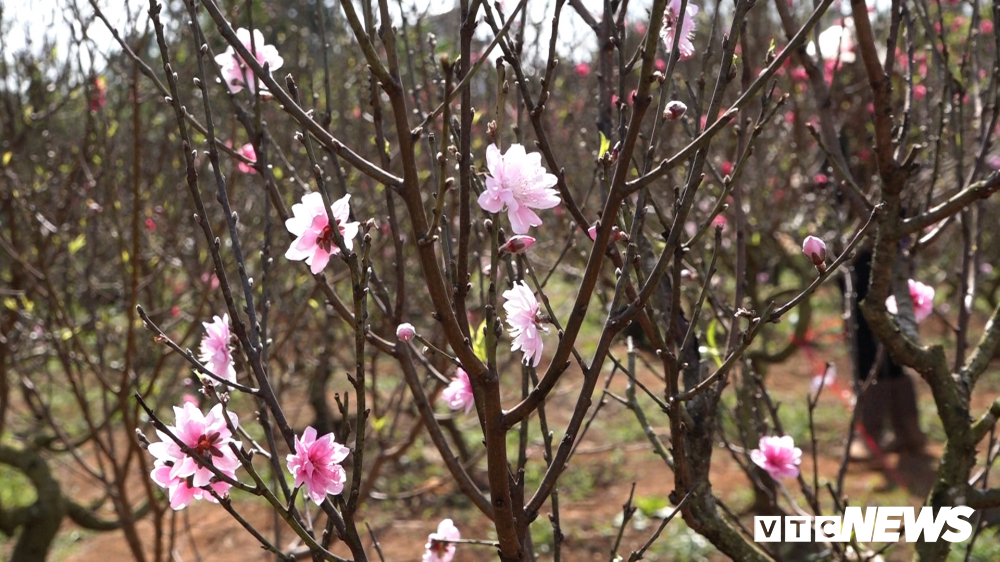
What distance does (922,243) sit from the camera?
1.98 m

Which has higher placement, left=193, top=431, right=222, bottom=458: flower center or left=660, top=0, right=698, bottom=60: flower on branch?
left=660, top=0, right=698, bottom=60: flower on branch

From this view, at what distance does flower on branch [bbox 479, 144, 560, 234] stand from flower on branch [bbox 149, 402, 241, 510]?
1.59 ft

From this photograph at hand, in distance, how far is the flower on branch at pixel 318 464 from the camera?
3.71 feet

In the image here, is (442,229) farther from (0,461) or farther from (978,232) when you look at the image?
(0,461)

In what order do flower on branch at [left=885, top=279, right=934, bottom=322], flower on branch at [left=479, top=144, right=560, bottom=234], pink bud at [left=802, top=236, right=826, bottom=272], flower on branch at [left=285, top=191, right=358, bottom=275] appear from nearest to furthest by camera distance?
flower on branch at [left=479, top=144, right=560, bottom=234], flower on branch at [left=285, top=191, right=358, bottom=275], pink bud at [left=802, top=236, right=826, bottom=272], flower on branch at [left=885, top=279, right=934, bottom=322]

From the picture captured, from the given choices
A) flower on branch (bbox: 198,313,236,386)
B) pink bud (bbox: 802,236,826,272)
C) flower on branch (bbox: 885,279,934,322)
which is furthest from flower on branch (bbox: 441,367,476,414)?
flower on branch (bbox: 885,279,934,322)

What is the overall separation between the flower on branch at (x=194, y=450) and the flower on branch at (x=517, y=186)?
0.48 meters

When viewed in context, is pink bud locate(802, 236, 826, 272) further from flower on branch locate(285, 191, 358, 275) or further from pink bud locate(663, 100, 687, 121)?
flower on branch locate(285, 191, 358, 275)

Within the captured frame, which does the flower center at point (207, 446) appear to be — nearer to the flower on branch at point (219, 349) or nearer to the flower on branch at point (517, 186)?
the flower on branch at point (219, 349)

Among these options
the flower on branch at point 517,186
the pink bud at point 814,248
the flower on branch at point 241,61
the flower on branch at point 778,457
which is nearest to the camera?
the flower on branch at point 517,186

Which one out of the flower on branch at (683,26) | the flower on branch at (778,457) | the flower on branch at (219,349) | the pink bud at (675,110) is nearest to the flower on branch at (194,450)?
the flower on branch at (219,349)

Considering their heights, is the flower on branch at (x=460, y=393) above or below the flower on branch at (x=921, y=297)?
below

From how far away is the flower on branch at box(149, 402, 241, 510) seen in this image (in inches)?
45.4

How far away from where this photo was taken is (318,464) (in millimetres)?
1162
